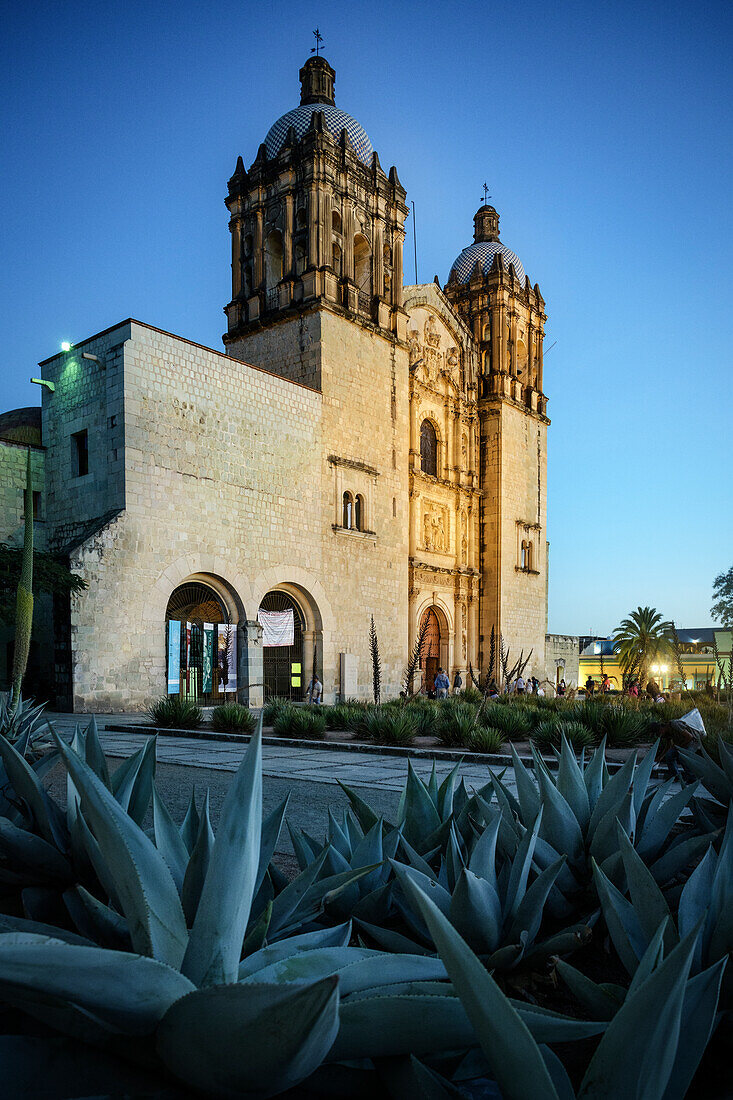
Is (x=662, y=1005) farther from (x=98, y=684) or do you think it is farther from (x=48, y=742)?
(x=98, y=684)

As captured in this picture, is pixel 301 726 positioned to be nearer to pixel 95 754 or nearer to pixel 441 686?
pixel 95 754

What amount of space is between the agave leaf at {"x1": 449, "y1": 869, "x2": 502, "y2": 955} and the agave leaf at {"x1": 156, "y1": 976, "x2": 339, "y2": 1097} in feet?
2.73

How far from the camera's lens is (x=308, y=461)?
20297mm

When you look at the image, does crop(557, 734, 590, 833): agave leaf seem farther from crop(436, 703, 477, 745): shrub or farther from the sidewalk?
crop(436, 703, 477, 745): shrub

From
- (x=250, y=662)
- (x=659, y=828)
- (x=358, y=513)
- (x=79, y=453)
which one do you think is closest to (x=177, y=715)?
(x=250, y=662)

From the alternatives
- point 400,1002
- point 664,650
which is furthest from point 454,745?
point 664,650

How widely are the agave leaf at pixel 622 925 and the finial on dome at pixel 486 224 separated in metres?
34.9

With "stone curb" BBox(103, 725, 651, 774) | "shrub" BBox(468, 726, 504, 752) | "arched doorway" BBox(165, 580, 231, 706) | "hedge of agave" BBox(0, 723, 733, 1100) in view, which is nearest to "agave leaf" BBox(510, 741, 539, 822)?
"hedge of agave" BBox(0, 723, 733, 1100)

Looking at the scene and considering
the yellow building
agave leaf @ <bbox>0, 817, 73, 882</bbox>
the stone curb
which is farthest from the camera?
the yellow building

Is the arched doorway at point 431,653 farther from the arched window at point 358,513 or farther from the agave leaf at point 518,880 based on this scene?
the agave leaf at point 518,880

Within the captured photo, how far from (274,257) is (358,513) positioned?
30.2 feet

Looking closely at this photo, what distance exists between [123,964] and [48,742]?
7.34 meters

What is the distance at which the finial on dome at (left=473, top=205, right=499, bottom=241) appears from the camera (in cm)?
3294

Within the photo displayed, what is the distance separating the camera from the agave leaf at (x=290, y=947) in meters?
1.24
